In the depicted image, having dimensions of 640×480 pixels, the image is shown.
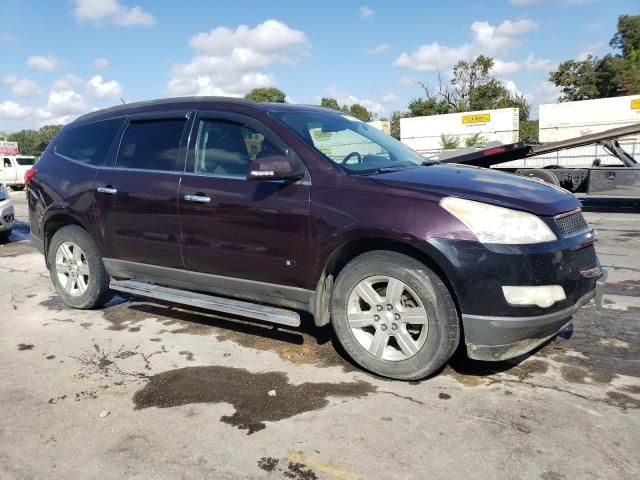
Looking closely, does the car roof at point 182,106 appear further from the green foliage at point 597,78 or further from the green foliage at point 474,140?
the green foliage at point 597,78

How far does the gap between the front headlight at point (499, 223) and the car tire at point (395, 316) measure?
1.25 feet

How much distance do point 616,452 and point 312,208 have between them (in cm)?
215

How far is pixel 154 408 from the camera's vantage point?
3.13m

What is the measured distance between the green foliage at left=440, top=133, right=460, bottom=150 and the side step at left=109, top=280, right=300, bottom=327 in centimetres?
3410

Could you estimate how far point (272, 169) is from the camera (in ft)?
11.6

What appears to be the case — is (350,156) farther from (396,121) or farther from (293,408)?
(396,121)

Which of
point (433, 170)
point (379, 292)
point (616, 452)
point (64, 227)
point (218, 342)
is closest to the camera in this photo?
point (616, 452)

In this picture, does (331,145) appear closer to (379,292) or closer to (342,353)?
(379,292)

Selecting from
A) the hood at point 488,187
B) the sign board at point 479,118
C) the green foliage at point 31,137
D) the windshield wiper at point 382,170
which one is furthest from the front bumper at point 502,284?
the green foliage at point 31,137

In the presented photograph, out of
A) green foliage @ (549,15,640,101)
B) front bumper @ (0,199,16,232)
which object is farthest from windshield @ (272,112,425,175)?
green foliage @ (549,15,640,101)

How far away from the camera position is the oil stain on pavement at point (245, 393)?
3.03 meters

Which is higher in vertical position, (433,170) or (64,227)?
(433,170)

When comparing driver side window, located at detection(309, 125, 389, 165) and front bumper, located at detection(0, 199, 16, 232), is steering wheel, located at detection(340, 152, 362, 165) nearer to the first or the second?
driver side window, located at detection(309, 125, 389, 165)

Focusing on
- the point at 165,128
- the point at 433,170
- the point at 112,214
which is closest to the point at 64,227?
the point at 112,214
